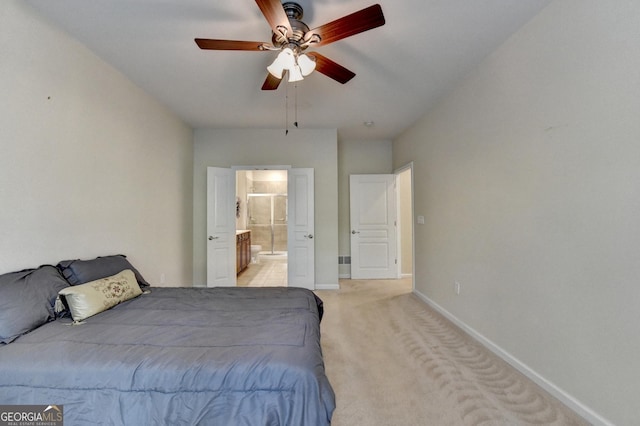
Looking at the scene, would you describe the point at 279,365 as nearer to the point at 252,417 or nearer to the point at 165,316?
the point at 252,417

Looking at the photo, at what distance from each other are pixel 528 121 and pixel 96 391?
309cm

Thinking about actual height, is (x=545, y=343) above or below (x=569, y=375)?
above

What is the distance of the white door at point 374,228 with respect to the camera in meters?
4.95

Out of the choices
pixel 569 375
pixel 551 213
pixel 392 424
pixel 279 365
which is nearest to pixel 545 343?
pixel 569 375

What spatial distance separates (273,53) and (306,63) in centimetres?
64

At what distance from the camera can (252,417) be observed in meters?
1.12

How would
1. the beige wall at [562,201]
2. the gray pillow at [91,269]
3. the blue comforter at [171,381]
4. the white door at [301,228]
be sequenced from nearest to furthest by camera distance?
1. the blue comforter at [171,381]
2. the beige wall at [562,201]
3. the gray pillow at [91,269]
4. the white door at [301,228]

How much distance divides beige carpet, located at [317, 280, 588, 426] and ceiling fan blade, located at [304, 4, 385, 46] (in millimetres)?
2373

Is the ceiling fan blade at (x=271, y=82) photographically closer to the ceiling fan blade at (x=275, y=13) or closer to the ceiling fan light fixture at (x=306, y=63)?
the ceiling fan light fixture at (x=306, y=63)

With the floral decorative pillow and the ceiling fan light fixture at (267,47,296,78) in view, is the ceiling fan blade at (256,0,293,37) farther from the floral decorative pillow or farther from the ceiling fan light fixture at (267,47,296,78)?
the floral decorative pillow

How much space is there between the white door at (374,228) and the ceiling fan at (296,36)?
10.00 ft

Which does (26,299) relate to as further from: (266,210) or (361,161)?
(266,210)

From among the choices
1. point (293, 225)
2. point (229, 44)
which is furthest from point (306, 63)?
point (293, 225)

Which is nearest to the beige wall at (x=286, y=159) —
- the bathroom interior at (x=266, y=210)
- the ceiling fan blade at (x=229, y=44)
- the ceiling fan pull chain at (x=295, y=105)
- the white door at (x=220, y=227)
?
the white door at (x=220, y=227)
